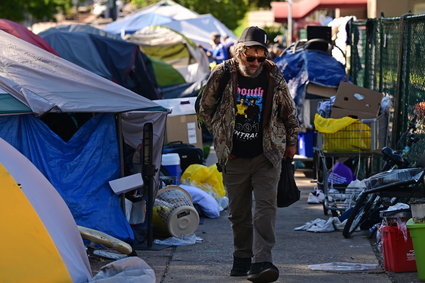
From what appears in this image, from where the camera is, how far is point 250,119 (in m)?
6.90

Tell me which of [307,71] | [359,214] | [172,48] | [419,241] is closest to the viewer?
[419,241]

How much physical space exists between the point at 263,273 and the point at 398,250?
116cm

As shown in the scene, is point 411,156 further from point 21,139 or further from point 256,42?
point 21,139

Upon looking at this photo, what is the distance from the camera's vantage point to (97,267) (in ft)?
24.7

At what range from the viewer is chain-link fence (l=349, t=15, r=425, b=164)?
9.31 metres

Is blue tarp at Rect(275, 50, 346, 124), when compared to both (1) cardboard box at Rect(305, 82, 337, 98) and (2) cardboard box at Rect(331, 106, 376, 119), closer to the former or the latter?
(1) cardboard box at Rect(305, 82, 337, 98)

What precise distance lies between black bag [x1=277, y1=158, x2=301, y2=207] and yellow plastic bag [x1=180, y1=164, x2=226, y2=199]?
360 centimetres

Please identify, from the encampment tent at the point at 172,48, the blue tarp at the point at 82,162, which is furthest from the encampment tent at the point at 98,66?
the blue tarp at the point at 82,162

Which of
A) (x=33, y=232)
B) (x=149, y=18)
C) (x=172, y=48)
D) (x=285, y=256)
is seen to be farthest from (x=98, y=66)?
(x=149, y=18)

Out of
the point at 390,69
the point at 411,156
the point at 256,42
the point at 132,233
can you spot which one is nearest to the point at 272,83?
the point at 256,42

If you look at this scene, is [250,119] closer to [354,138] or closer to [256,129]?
[256,129]

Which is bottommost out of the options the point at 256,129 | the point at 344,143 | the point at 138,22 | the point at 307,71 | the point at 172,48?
the point at 172,48

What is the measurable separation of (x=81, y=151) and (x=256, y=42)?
216 cm

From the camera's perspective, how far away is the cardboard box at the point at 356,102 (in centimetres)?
1047
